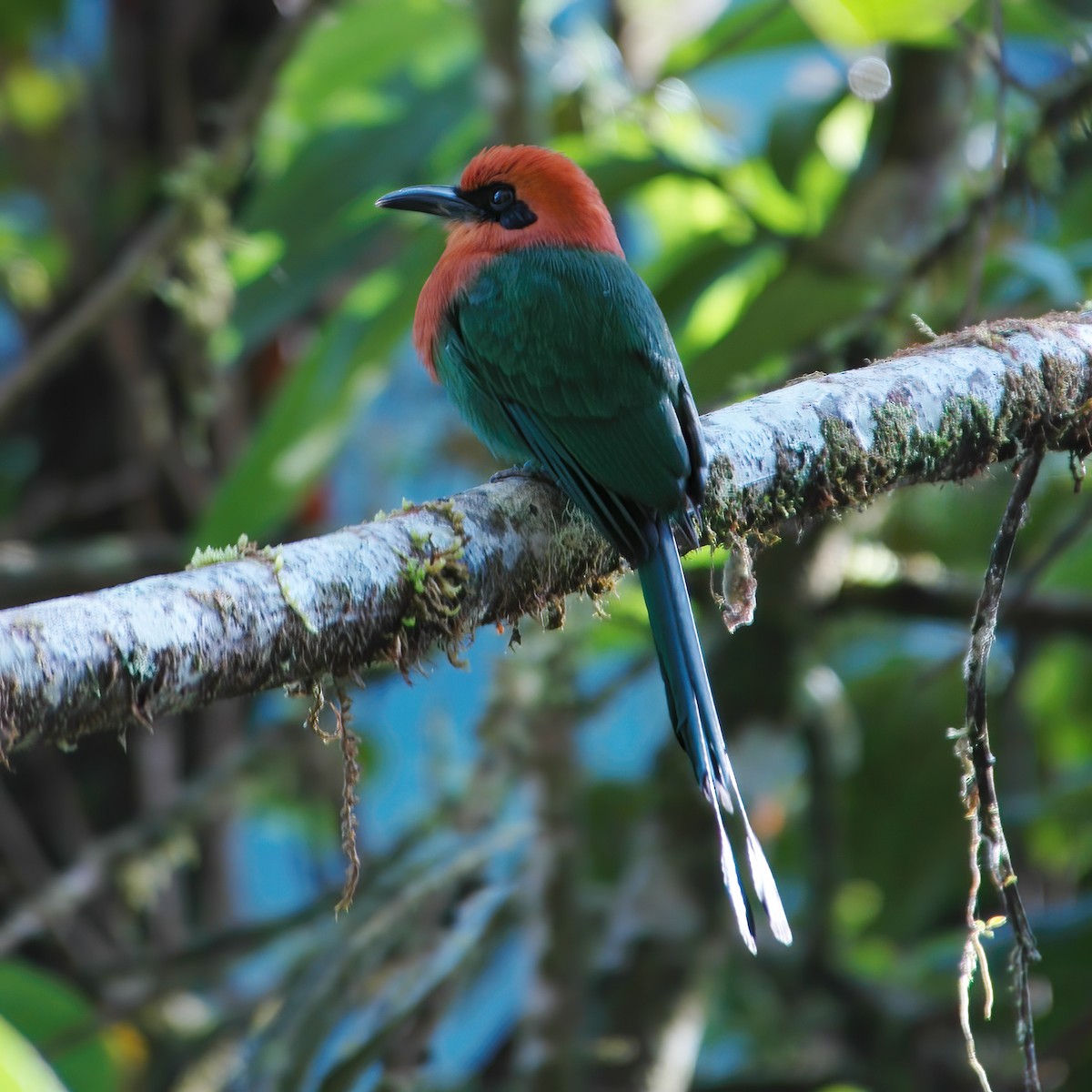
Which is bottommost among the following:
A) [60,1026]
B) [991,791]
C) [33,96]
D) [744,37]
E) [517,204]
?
[60,1026]

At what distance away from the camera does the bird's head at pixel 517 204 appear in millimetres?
2611

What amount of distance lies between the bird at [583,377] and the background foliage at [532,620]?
47 centimetres

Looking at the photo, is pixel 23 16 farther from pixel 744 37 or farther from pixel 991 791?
pixel 991 791

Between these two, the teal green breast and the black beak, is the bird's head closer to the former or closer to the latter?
the black beak

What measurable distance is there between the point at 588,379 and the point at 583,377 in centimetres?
1

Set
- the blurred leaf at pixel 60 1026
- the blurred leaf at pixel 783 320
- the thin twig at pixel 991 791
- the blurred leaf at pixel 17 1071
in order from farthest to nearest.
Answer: the blurred leaf at pixel 783 320, the blurred leaf at pixel 60 1026, the thin twig at pixel 991 791, the blurred leaf at pixel 17 1071

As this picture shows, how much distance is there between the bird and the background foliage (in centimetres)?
47

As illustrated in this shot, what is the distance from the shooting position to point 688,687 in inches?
68.1

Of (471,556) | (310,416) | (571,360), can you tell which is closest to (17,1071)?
(471,556)

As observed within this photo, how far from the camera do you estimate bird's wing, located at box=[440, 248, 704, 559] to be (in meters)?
1.80

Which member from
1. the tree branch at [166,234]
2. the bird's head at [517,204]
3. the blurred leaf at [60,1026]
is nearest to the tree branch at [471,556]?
the bird's head at [517,204]

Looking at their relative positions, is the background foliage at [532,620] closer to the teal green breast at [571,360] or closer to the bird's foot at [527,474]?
the teal green breast at [571,360]

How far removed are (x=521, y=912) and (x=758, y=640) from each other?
0.87 meters

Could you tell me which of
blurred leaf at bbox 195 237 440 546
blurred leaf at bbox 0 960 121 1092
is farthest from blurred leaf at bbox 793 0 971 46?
blurred leaf at bbox 0 960 121 1092
